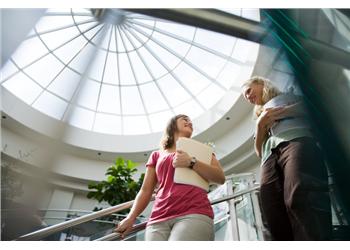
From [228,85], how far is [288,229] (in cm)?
1000

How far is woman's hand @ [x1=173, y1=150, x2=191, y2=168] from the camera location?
1.62 m

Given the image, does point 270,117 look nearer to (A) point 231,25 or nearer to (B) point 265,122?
(B) point 265,122

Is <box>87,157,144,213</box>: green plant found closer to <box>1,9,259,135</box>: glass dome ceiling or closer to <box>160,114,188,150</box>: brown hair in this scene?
<box>1,9,259,135</box>: glass dome ceiling

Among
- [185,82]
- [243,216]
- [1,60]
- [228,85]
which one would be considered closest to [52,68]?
[185,82]

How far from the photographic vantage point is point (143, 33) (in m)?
9.86

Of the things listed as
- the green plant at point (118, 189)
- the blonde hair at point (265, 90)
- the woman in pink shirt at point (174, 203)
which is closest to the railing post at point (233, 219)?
the woman in pink shirt at point (174, 203)

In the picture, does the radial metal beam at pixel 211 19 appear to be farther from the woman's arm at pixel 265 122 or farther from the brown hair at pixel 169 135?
the brown hair at pixel 169 135

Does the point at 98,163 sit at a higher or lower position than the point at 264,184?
higher

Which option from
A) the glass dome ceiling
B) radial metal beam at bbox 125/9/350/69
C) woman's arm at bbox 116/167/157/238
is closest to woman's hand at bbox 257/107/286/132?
radial metal beam at bbox 125/9/350/69

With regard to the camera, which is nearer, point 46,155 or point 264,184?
point 46,155

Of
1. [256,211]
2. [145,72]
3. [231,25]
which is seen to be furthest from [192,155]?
[145,72]

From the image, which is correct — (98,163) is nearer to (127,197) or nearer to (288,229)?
(127,197)
